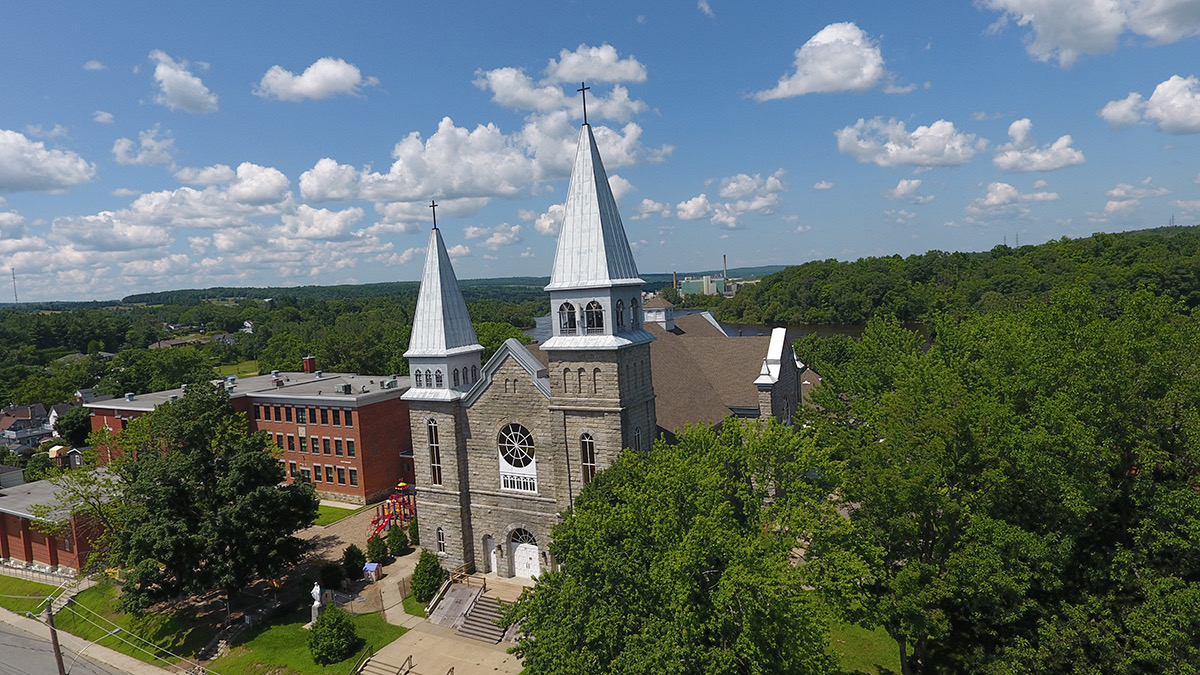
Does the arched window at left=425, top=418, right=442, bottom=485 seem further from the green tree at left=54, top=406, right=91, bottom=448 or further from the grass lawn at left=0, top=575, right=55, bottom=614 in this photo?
the green tree at left=54, top=406, right=91, bottom=448

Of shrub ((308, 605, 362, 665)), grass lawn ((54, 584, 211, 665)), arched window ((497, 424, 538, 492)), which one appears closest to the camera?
shrub ((308, 605, 362, 665))

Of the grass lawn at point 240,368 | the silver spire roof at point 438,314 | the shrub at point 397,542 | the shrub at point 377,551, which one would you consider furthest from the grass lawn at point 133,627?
the grass lawn at point 240,368

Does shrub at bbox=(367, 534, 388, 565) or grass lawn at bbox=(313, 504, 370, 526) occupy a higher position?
shrub at bbox=(367, 534, 388, 565)

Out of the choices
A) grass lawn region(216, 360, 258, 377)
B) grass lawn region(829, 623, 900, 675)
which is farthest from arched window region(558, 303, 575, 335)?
grass lawn region(216, 360, 258, 377)

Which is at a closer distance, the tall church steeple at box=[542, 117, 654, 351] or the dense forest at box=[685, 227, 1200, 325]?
the tall church steeple at box=[542, 117, 654, 351]

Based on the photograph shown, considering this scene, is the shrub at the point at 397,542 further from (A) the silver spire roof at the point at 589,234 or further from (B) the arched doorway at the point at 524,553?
(A) the silver spire roof at the point at 589,234

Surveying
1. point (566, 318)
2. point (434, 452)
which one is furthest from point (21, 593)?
point (566, 318)

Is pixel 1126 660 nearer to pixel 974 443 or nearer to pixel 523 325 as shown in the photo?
pixel 974 443
